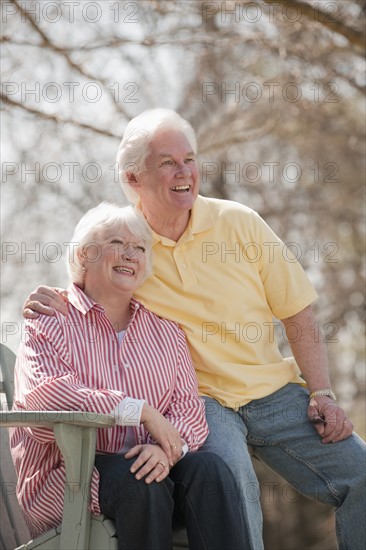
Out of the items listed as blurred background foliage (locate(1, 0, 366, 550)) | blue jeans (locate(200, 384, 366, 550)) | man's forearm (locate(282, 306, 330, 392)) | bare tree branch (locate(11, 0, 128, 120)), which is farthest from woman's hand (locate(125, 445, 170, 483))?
bare tree branch (locate(11, 0, 128, 120))

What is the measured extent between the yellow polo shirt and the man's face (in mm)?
88

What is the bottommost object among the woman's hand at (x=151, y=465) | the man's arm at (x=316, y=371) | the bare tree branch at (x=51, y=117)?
the woman's hand at (x=151, y=465)

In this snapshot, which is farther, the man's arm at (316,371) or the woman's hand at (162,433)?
the man's arm at (316,371)

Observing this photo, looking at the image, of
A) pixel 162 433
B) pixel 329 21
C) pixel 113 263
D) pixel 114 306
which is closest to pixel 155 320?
pixel 114 306

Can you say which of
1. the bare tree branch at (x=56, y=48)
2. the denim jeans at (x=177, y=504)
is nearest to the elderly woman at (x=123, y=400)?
the denim jeans at (x=177, y=504)

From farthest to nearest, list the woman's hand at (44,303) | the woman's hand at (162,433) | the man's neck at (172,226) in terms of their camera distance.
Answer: the man's neck at (172,226) < the woman's hand at (44,303) < the woman's hand at (162,433)

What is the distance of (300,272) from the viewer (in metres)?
3.63

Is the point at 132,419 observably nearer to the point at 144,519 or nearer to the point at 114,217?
the point at 144,519

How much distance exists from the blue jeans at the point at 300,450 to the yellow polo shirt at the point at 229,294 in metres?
0.06

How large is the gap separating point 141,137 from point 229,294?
0.64 metres

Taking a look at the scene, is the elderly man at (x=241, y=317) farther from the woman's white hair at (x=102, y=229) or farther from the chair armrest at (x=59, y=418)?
the chair armrest at (x=59, y=418)

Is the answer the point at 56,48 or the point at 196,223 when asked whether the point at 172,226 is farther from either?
the point at 56,48

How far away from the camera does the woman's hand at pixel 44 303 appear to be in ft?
10.5

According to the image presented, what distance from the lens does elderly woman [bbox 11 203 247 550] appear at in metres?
2.88
